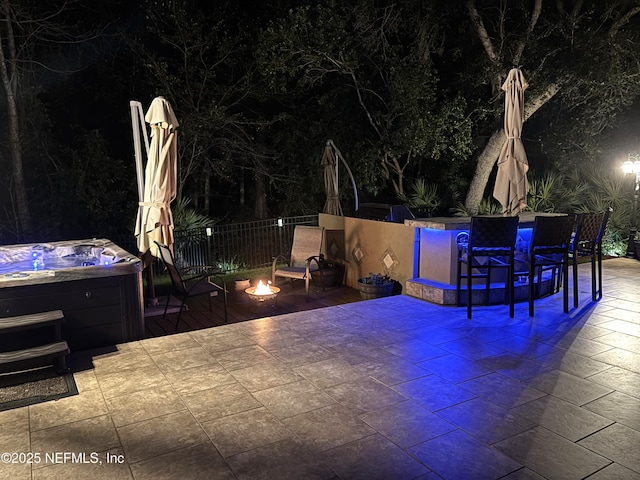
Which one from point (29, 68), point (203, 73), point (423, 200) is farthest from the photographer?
point (423, 200)

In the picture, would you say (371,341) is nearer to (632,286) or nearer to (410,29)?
(632,286)

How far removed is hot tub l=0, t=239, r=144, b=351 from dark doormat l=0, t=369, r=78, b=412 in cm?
45

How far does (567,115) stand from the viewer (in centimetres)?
1079

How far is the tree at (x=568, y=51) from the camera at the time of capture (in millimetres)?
8398

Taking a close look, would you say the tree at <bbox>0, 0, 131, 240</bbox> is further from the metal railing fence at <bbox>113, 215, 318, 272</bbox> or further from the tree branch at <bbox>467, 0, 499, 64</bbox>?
the tree branch at <bbox>467, 0, 499, 64</bbox>

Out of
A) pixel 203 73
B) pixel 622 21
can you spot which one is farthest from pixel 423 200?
pixel 203 73

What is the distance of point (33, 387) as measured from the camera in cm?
365

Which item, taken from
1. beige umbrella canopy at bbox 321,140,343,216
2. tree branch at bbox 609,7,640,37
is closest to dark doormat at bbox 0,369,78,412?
beige umbrella canopy at bbox 321,140,343,216

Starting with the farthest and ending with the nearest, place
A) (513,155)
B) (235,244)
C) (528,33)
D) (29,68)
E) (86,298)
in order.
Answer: (235,244) → (29,68) → (528,33) → (513,155) → (86,298)

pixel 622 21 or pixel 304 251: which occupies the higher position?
pixel 622 21

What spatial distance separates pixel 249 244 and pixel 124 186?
9.23 ft

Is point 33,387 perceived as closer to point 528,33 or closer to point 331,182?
point 331,182

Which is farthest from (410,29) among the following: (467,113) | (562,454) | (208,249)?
(562,454)

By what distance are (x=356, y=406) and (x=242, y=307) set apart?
3338 millimetres
